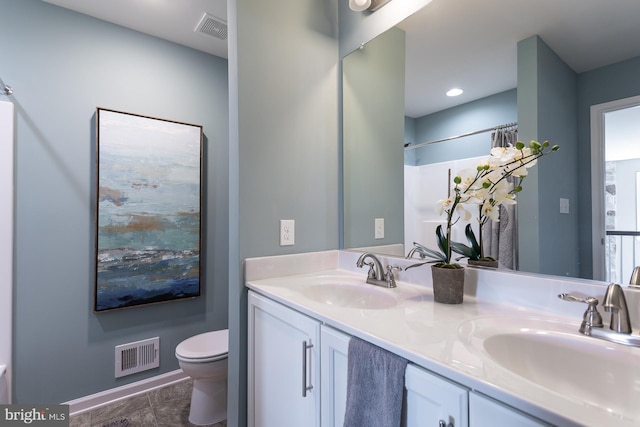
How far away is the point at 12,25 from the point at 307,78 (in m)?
1.73

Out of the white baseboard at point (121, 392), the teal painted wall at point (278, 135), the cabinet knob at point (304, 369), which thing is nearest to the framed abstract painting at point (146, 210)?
the white baseboard at point (121, 392)

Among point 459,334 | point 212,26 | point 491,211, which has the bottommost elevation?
point 459,334

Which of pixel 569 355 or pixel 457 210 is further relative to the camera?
pixel 457 210

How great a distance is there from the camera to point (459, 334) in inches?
28.0

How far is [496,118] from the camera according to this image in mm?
1069

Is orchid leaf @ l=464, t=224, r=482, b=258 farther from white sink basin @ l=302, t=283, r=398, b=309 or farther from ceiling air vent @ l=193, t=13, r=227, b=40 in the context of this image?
ceiling air vent @ l=193, t=13, r=227, b=40

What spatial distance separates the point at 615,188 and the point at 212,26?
2.31m

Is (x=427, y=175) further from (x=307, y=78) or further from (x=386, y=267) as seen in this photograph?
(x=307, y=78)

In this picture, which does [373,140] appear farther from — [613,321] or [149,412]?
[149,412]

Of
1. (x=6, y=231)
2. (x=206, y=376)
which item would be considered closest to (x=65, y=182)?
(x=6, y=231)

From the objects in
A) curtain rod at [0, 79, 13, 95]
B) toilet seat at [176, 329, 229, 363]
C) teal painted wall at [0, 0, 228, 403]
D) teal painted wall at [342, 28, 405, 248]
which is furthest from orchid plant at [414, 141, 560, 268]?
curtain rod at [0, 79, 13, 95]

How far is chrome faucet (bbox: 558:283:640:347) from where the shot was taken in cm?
66

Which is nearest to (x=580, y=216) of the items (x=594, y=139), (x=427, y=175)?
(x=594, y=139)

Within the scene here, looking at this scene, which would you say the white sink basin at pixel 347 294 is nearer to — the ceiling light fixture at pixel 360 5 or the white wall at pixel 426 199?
the white wall at pixel 426 199
